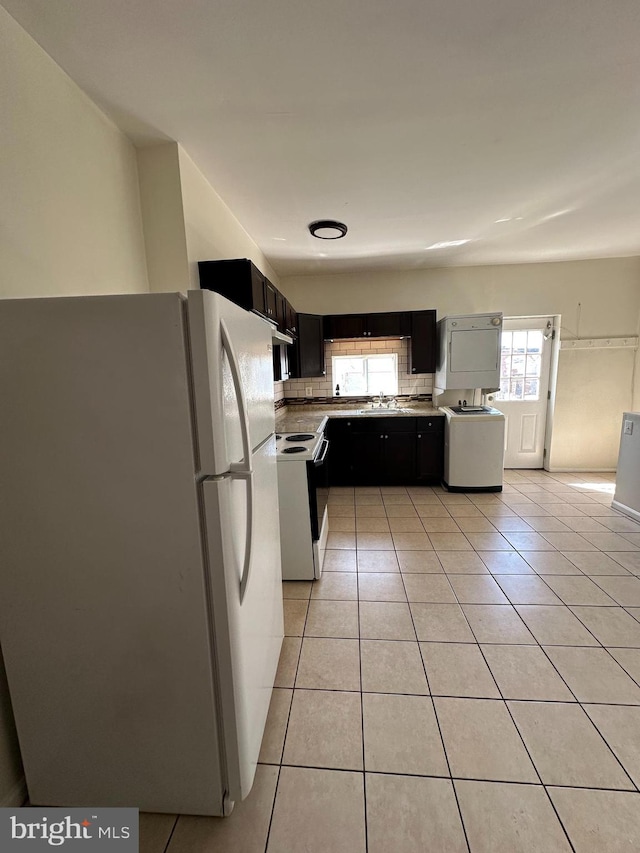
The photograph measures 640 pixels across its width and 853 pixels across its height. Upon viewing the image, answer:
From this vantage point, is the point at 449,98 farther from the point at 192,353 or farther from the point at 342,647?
the point at 342,647

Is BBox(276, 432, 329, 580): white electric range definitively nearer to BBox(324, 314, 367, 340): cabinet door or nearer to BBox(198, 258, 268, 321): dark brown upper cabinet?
BBox(198, 258, 268, 321): dark brown upper cabinet

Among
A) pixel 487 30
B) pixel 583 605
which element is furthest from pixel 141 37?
pixel 583 605

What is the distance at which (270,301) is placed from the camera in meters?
2.63

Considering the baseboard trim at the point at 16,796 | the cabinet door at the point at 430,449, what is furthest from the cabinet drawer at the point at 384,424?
the baseboard trim at the point at 16,796

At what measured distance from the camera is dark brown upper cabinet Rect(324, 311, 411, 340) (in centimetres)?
424

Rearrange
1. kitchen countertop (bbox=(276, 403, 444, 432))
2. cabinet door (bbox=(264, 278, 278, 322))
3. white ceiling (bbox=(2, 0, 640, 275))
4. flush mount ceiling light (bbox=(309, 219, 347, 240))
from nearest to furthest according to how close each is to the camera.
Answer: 1. white ceiling (bbox=(2, 0, 640, 275))
2. cabinet door (bbox=(264, 278, 278, 322))
3. flush mount ceiling light (bbox=(309, 219, 347, 240))
4. kitchen countertop (bbox=(276, 403, 444, 432))

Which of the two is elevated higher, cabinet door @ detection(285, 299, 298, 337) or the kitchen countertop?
Answer: cabinet door @ detection(285, 299, 298, 337)

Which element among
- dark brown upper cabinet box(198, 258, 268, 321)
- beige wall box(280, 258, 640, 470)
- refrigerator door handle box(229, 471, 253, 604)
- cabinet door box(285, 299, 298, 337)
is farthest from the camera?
beige wall box(280, 258, 640, 470)

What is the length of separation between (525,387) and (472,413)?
124cm

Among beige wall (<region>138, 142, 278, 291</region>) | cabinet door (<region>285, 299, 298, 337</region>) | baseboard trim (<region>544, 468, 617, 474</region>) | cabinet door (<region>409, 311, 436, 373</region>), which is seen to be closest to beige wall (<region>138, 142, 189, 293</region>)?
beige wall (<region>138, 142, 278, 291</region>)

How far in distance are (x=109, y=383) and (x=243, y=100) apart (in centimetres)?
145

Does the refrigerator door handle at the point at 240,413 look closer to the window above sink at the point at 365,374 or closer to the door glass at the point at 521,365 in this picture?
the window above sink at the point at 365,374

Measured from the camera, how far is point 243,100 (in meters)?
1.53

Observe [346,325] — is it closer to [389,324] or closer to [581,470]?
[389,324]
